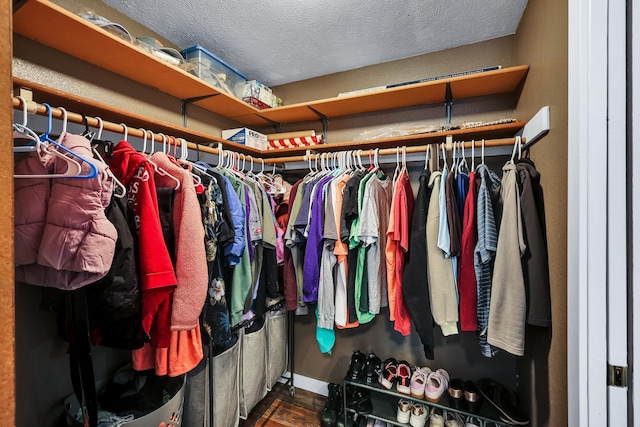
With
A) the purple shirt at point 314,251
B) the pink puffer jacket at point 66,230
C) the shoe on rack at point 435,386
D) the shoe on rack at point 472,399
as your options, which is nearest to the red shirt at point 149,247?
the pink puffer jacket at point 66,230

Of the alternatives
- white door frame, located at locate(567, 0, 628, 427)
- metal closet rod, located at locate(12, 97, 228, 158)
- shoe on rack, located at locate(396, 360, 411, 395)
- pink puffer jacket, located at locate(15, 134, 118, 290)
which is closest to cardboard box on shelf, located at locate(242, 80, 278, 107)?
metal closet rod, located at locate(12, 97, 228, 158)

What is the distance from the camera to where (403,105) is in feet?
5.97

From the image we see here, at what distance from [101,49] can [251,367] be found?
6.08 ft

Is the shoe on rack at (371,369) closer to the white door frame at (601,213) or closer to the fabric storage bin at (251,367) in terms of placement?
the fabric storage bin at (251,367)

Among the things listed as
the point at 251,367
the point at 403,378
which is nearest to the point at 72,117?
the point at 251,367

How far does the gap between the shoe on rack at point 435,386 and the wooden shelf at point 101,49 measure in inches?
83.4

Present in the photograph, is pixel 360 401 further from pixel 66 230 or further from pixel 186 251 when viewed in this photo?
pixel 66 230

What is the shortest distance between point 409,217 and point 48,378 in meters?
1.80

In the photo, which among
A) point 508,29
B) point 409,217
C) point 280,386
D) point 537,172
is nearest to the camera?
point 537,172

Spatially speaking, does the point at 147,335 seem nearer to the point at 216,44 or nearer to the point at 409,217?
the point at 409,217

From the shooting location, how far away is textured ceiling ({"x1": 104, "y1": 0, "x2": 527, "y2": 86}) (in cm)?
139

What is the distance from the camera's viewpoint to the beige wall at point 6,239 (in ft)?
1.05

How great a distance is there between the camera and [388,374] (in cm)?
168

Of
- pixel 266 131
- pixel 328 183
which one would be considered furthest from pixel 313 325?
pixel 266 131
